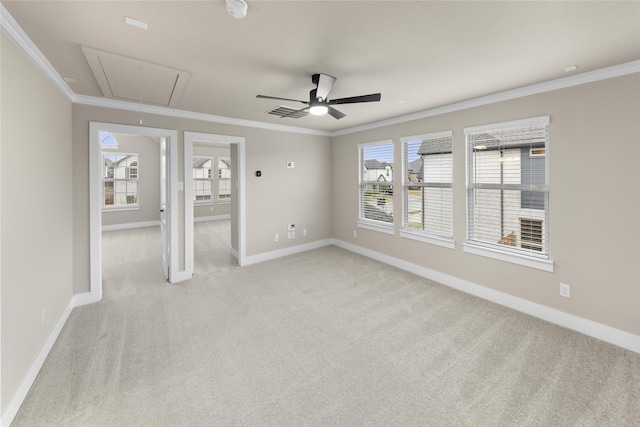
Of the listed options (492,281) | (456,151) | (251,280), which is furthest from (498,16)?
(251,280)

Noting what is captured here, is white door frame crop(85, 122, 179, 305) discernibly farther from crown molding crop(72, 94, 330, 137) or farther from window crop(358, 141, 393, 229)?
window crop(358, 141, 393, 229)

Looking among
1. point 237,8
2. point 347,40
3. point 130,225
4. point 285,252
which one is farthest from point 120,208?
point 347,40

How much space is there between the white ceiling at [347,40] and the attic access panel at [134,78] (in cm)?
9

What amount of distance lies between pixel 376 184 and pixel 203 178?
22.8 ft

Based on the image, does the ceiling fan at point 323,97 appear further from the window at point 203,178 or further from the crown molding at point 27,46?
the window at point 203,178

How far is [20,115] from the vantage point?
198 cm

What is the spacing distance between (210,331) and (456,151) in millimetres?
3802

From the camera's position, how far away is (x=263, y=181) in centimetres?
516

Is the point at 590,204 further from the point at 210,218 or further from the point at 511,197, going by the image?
the point at 210,218

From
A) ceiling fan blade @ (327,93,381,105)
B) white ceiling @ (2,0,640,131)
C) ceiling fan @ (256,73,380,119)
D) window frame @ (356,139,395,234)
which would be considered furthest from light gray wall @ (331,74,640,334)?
ceiling fan @ (256,73,380,119)

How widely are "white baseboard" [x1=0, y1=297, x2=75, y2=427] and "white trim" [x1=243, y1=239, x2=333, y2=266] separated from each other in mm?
2591

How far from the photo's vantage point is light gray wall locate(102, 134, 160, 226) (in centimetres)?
809

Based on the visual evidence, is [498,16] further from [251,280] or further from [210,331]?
[251,280]

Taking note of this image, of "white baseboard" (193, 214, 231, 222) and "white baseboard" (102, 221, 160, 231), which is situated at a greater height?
"white baseboard" (193, 214, 231, 222)
